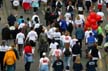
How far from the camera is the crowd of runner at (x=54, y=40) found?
2423cm

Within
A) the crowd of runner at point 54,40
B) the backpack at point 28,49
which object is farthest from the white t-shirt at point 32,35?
the backpack at point 28,49

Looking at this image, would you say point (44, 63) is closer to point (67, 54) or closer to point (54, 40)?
point (67, 54)

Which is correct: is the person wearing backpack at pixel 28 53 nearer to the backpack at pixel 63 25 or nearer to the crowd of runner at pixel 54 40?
the crowd of runner at pixel 54 40

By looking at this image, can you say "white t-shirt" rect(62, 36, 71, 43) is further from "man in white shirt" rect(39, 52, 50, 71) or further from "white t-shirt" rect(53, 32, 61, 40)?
"man in white shirt" rect(39, 52, 50, 71)

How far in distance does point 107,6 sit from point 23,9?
5.57m

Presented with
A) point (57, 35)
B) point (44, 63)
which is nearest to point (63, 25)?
point (57, 35)

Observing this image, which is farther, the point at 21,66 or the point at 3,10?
the point at 3,10

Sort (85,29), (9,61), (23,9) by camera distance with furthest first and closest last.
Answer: (23,9), (85,29), (9,61)

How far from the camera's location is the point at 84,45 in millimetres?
29438

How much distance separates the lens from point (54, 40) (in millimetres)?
27156

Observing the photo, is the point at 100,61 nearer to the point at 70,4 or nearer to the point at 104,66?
the point at 104,66

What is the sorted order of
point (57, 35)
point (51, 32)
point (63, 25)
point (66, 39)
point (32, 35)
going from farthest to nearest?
1. point (63, 25)
2. point (51, 32)
3. point (32, 35)
4. point (57, 35)
5. point (66, 39)

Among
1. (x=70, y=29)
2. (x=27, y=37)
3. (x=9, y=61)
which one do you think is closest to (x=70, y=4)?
(x=70, y=29)

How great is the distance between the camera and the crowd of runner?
24234mm
